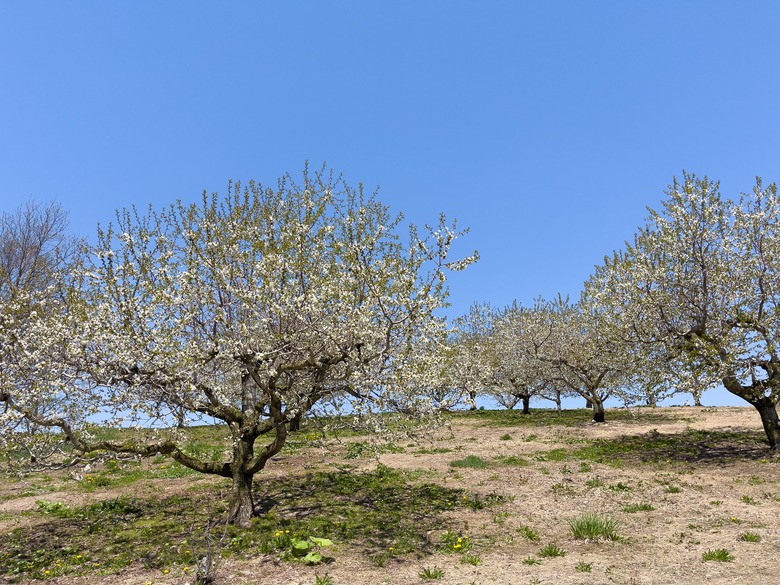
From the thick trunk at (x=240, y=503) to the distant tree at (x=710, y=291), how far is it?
17.0m

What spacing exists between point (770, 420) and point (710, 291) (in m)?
6.64

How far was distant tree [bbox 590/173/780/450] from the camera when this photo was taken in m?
19.6

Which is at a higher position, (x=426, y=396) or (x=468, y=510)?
(x=426, y=396)

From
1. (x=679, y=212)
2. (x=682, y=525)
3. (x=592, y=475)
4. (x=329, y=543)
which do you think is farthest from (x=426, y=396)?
(x=679, y=212)

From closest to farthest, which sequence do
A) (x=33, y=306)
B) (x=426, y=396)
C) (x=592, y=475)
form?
(x=426, y=396), (x=33, y=306), (x=592, y=475)

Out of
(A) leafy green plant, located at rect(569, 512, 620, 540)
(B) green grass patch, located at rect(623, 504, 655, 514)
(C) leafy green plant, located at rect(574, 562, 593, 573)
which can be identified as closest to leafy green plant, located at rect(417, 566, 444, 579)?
(C) leafy green plant, located at rect(574, 562, 593, 573)

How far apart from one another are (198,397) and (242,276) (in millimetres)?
3284

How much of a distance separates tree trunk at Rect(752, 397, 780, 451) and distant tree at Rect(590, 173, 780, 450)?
4cm

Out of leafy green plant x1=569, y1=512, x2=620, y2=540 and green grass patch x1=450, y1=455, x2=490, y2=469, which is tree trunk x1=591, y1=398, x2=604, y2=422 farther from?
leafy green plant x1=569, y1=512, x2=620, y2=540

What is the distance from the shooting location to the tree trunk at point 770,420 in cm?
2108

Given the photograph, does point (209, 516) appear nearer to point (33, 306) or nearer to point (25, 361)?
point (25, 361)

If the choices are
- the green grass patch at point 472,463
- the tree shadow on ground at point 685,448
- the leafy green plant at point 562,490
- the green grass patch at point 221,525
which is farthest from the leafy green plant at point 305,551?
the tree shadow on ground at point 685,448

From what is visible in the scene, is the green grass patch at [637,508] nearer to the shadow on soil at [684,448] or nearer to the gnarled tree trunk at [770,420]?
the shadow on soil at [684,448]

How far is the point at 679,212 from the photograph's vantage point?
821 inches
